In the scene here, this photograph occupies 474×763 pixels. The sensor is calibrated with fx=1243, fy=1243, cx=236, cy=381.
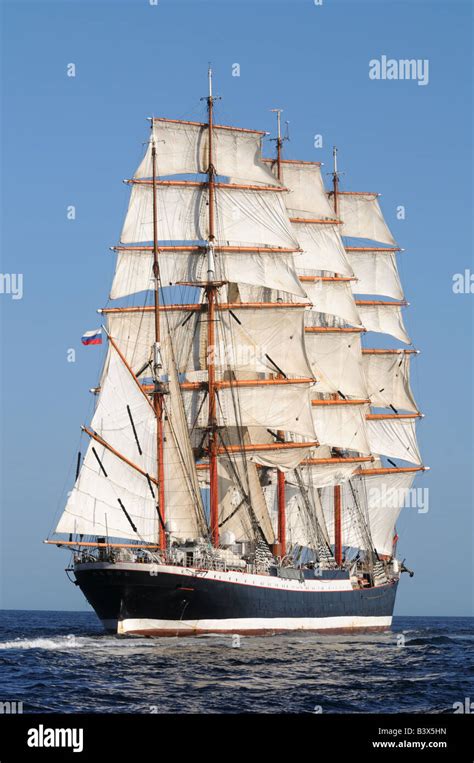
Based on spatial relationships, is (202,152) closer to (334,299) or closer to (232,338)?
(232,338)

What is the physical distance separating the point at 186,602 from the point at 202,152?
31552 mm

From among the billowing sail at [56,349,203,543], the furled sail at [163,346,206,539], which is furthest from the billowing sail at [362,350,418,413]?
the billowing sail at [56,349,203,543]

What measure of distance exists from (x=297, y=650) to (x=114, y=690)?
21727 mm

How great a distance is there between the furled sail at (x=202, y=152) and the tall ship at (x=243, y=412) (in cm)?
13

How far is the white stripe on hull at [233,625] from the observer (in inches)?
2584

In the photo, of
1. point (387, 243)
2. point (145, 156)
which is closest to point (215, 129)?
point (145, 156)

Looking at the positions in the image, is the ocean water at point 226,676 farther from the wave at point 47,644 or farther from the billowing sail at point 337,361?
the billowing sail at point 337,361

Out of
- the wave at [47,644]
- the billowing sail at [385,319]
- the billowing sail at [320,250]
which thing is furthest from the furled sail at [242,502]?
the billowing sail at [385,319]

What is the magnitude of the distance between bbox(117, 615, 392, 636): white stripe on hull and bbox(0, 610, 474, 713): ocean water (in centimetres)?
92

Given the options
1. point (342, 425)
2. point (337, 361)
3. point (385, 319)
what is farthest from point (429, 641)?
point (385, 319)

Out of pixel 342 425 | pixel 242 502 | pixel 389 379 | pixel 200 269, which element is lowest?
pixel 242 502

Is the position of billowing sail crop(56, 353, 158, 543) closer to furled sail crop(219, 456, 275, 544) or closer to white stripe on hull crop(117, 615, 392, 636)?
white stripe on hull crop(117, 615, 392, 636)

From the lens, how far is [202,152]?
271ft

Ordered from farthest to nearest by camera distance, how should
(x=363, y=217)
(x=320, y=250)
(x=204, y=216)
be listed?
(x=363, y=217) < (x=320, y=250) < (x=204, y=216)
